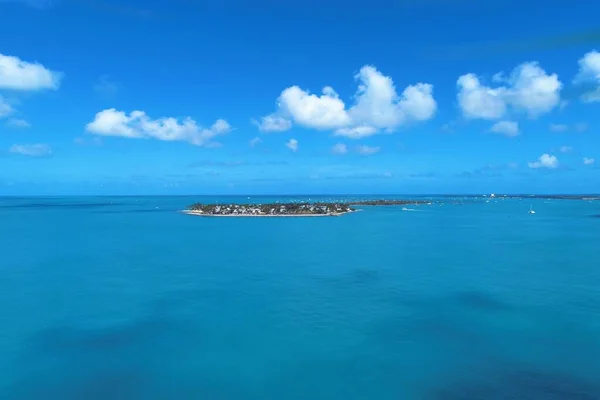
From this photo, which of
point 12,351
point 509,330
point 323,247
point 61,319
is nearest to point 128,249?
point 323,247

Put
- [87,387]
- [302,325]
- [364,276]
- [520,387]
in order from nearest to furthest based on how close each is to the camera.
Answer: [520,387] < [87,387] < [302,325] < [364,276]

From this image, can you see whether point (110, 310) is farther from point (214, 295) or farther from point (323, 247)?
point (323, 247)

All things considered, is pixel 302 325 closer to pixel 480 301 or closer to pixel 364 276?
pixel 480 301

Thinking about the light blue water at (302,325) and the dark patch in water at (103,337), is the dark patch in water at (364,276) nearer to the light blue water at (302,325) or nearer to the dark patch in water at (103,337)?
the light blue water at (302,325)

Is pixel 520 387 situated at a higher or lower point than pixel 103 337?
lower

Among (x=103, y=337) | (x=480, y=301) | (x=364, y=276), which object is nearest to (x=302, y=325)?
(x=103, y=337)
